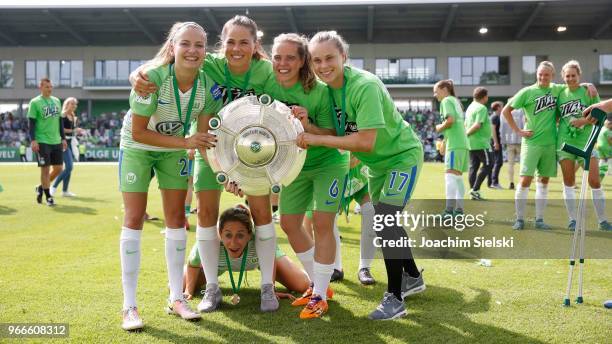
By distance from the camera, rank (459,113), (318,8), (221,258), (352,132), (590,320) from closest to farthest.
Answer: (590,320) < (352,132) < (221,258) < (459,113) < (318,8)

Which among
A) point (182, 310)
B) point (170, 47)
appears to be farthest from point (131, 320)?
point (170, 47)

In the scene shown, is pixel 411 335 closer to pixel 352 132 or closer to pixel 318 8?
pixel 352 132

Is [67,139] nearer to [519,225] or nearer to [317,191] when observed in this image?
[519,225]

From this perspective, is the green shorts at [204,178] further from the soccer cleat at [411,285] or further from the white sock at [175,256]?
the soccer cleat at [411,285]

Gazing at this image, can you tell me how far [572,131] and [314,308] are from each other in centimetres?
512

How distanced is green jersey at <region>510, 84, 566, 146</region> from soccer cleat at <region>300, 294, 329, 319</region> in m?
4.75

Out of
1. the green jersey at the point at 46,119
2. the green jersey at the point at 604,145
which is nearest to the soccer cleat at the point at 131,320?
the green jersey at the point at 46,119

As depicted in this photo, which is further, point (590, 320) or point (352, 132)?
point (352, 132)

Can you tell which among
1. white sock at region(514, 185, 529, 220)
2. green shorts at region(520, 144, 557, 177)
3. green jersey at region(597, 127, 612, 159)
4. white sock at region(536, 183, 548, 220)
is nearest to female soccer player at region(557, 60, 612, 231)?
green shorts at region(520, 144, 557, 177)

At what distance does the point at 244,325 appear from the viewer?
3.80 m

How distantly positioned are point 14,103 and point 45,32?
751 cm

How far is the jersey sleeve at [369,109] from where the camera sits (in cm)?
365

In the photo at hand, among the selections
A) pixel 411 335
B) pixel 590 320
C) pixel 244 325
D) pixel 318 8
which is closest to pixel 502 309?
pixel 590 320

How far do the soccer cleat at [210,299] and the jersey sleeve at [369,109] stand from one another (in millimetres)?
1718
